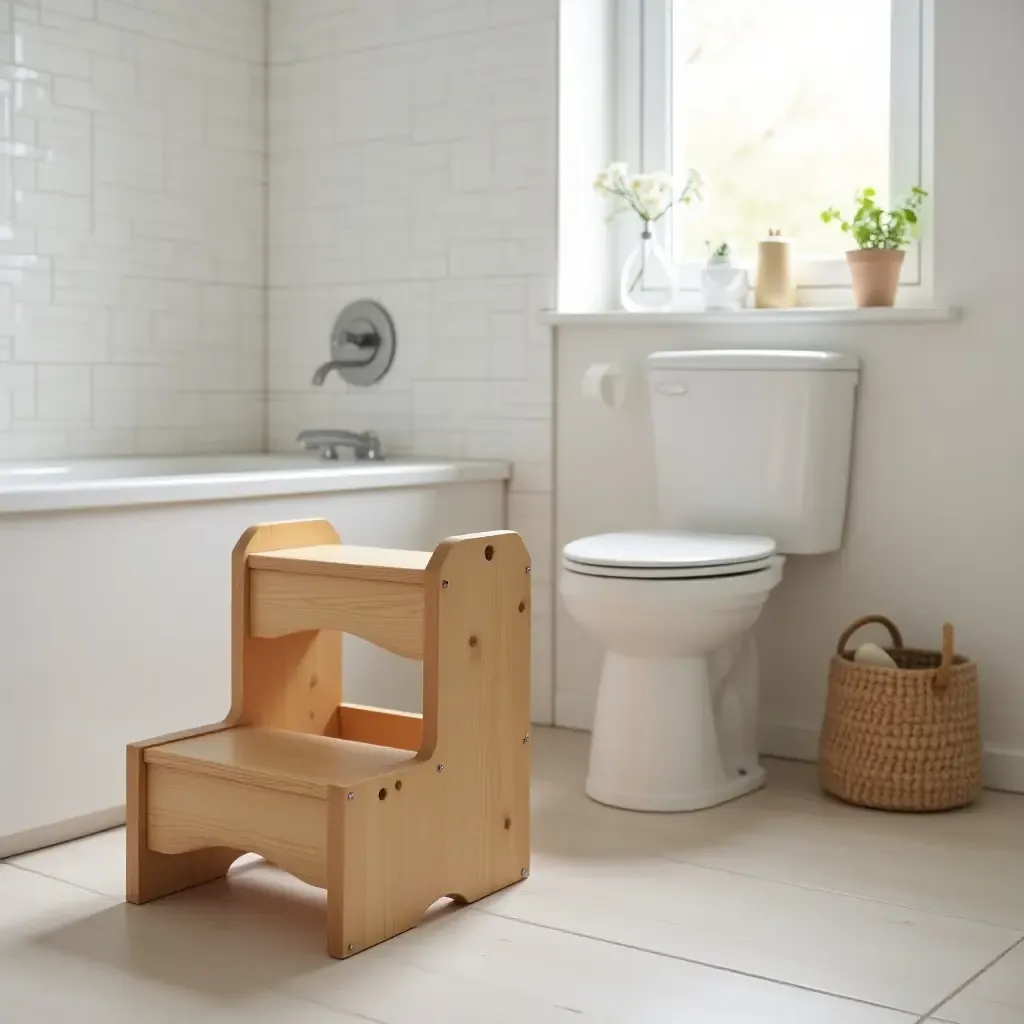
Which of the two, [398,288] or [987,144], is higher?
[987,144]

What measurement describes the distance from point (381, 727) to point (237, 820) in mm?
394

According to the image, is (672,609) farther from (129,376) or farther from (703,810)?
(129,376)

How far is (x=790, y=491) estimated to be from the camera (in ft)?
9.72

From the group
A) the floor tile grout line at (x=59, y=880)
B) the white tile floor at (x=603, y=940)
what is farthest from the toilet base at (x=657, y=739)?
the floor tile grout line at (x=59, y=880)

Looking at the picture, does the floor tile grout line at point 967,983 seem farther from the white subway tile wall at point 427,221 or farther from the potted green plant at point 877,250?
the white subway tile wall at point 427,221

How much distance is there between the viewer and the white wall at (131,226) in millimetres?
3324

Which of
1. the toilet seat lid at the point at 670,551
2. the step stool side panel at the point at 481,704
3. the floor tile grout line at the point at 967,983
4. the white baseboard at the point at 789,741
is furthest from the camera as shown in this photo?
the white baseboard at the point at 789,741

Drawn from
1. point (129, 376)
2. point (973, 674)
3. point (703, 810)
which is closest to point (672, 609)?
point (703, 810)

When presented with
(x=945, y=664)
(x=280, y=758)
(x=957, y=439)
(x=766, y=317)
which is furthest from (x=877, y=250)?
(x=280, y=758)

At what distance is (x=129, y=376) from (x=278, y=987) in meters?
2.07

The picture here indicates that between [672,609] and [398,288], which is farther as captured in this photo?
[398,288]

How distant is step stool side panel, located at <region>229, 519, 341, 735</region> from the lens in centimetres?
231

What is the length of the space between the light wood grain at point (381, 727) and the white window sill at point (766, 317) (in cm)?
119

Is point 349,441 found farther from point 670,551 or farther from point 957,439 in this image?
point 957,439
